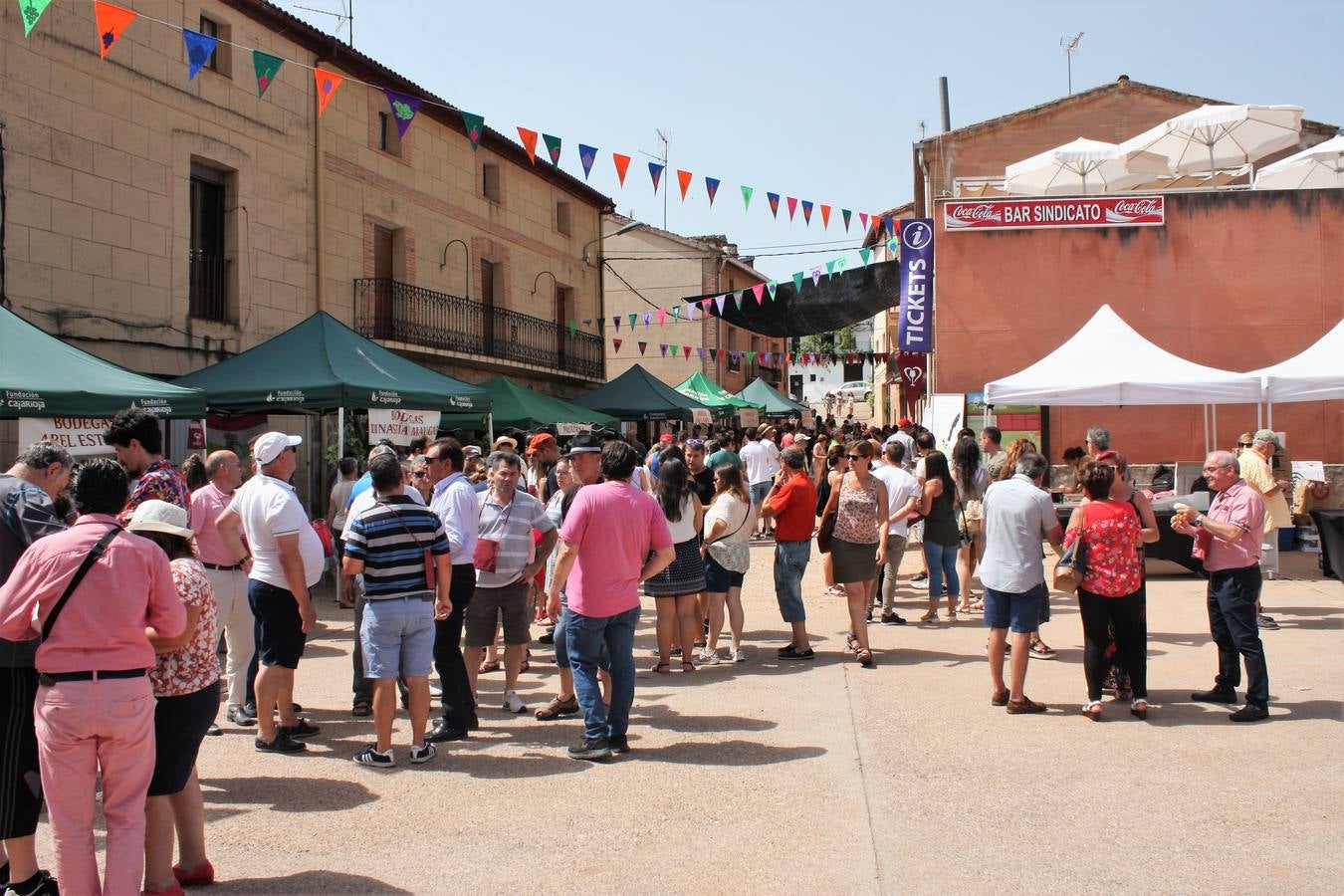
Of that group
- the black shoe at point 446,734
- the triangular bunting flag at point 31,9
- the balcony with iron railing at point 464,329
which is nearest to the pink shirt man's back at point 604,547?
the black shoe at point 446,734

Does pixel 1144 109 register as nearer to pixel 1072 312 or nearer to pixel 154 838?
pixel 1072 312

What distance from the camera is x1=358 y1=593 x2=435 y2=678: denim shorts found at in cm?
521

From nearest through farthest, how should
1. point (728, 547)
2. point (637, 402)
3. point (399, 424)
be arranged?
point (728, 547), point (399, 424), point (637, 402)

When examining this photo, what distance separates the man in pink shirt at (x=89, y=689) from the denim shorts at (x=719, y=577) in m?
4.84

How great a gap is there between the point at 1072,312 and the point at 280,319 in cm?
1191

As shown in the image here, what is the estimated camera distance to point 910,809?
184 inches

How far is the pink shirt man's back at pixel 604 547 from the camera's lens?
5.59m

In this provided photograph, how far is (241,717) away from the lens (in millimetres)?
6195

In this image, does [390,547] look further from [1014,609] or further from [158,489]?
[1014,609]

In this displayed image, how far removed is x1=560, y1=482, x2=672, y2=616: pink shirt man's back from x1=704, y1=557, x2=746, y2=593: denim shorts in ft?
7.27

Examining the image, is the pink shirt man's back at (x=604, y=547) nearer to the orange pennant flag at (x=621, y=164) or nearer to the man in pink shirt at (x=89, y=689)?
the man in pink shirt at (x=89, y=689)

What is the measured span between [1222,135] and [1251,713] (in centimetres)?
1340

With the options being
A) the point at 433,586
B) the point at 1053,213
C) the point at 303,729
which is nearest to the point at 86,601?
the point at 433,586

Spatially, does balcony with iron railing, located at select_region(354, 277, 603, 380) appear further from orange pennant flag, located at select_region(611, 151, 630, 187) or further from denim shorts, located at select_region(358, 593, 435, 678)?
denim shorts, located at select_region(358, 593, 435, 678)
